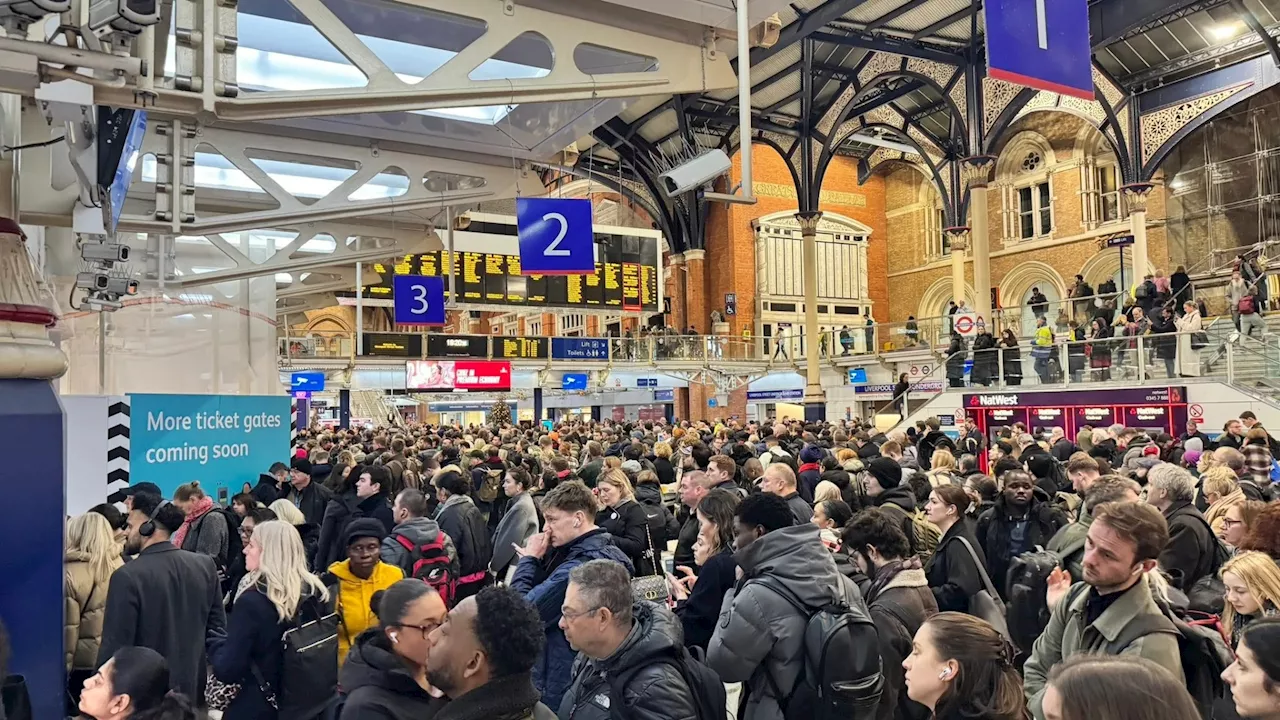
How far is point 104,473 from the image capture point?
7.32 m

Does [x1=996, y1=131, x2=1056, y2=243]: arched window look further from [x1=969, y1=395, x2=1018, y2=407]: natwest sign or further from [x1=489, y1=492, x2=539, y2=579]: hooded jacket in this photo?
[x1=489, y1=492, x2=539, y2=579]: hooded jacket

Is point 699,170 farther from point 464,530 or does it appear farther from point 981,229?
point 981,229

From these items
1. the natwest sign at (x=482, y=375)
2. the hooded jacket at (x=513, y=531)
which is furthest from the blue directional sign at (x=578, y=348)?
the hooded jacket at (x=513, y=531)

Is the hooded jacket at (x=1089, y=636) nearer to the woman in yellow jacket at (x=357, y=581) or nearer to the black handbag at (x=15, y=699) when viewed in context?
the woman in yellow jacket at (x=357, y=581)

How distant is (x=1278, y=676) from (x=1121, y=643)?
58cm

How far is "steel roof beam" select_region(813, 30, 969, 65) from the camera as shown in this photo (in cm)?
2097

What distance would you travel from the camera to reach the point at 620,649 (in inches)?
103

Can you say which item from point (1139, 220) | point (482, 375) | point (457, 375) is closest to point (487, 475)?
point (457, 375)

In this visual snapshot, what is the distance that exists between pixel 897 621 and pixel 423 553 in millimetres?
2448

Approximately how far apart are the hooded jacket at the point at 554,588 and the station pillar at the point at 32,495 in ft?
5.30

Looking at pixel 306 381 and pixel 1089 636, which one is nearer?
pixel 1089 636

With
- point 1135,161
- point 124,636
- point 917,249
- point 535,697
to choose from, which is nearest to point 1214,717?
point 535,697

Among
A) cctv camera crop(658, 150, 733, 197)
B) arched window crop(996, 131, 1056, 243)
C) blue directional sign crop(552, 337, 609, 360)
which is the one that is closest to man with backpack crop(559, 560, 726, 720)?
cctv camera crop(658, 150, 733, 197)

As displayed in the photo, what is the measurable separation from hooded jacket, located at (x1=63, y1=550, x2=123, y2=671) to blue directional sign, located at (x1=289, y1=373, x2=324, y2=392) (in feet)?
64.4
